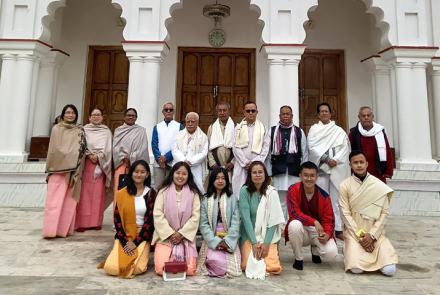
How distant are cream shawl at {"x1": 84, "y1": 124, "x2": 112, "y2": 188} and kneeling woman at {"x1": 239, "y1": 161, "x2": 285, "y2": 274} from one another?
6.76ft

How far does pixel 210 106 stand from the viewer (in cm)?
798

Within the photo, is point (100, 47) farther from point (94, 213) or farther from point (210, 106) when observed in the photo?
point (94, 213)

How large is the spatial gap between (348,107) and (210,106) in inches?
128

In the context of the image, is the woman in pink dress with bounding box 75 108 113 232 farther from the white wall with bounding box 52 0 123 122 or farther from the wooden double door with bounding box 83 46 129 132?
the white wall with bounding box 52 0 123 122

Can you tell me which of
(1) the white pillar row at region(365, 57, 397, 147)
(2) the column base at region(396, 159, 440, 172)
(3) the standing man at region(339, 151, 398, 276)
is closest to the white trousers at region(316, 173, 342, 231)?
(3) the standing man at region(339, 151, 398, 276)

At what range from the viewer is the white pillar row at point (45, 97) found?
7.24 m

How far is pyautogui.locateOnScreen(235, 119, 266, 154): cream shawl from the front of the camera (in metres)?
4.04

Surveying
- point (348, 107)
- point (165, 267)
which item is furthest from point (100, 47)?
point (165, 267)

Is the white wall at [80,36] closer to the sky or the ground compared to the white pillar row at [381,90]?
closer to the sky

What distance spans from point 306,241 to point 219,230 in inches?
32.8

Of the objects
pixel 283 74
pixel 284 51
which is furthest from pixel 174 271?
pixel 284 51

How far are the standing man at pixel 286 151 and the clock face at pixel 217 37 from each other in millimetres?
4415

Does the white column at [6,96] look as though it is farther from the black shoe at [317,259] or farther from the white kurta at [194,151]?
the black shoe at [317,259]

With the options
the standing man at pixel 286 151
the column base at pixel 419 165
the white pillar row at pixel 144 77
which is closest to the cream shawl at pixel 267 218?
the standing man at pixel 286 151
